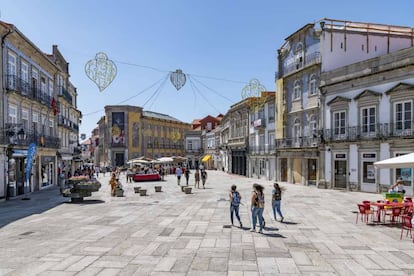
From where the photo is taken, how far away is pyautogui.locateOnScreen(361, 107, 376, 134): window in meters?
22.3

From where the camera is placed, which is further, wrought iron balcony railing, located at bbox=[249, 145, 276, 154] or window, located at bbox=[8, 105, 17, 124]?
wrought iron balcony railing, located at bbox=[249, 145, 276, 154]

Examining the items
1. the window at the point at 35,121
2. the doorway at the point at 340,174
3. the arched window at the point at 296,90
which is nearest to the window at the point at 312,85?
the arched window at the point at 296,90

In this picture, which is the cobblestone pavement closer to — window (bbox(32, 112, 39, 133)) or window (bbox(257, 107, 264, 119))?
window (bbox(32, 112, 39, 133))

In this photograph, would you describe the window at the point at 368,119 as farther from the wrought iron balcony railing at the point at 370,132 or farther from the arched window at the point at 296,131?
the arched window at the point at 296,131

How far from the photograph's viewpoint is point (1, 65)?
19703 millimetres

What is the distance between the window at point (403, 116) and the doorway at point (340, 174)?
514 centimetres

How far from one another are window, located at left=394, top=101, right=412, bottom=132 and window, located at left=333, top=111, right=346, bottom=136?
4.37m

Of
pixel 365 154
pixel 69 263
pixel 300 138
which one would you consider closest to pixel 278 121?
pixel 300 138

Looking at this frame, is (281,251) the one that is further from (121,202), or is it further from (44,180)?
(44,180)

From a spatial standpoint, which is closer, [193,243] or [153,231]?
[193,243]

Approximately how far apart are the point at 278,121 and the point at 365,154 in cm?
1139

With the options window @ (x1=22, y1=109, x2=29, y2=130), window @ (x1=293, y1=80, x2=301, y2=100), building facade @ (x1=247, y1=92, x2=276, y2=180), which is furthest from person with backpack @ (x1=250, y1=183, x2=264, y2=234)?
building facade @ (x1=247, y1=92, x2=276, y2=180)

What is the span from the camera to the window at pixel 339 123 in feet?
81.1

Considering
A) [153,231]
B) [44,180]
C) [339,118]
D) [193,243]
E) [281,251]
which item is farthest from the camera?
[44,180]
